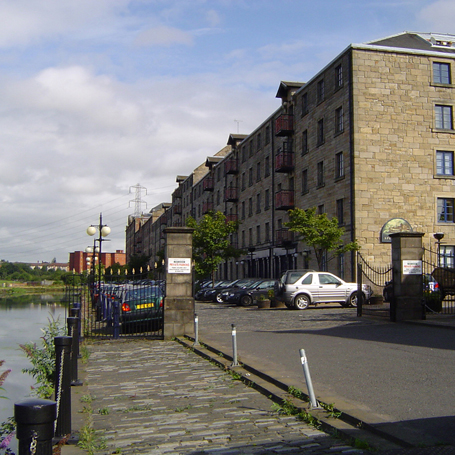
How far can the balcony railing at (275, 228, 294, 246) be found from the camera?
4028 centimetres

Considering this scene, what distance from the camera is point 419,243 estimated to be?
1658 centimetres

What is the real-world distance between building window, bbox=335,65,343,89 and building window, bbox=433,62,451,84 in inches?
212

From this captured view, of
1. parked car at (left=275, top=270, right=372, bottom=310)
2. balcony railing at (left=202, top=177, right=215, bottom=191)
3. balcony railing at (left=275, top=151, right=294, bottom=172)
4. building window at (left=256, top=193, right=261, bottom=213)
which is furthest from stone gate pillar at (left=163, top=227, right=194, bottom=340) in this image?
balcony railing at (left=202, top=177, right=215, bottom=191)

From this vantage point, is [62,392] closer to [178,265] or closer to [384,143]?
[178,265]

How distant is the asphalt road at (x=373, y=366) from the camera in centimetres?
566

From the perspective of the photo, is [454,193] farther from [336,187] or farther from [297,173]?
[297,173]

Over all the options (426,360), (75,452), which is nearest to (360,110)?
(426,360)

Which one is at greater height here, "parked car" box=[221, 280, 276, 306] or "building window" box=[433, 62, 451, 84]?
"building window" box=[433, 62, 451, 84]

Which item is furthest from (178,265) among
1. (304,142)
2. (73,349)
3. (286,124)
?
(286,124)

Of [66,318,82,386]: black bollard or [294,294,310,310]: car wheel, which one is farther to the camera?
[294,294,310,310]: car wheel

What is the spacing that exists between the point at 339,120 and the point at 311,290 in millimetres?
13185

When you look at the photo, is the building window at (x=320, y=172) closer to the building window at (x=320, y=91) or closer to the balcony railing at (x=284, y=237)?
the building window at (x=320, y=91)

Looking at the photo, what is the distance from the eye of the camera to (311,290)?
80.9 ft

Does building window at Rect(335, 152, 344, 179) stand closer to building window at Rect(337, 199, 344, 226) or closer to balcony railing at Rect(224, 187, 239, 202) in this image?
building window at Rect(337, 199, 344, 226)
